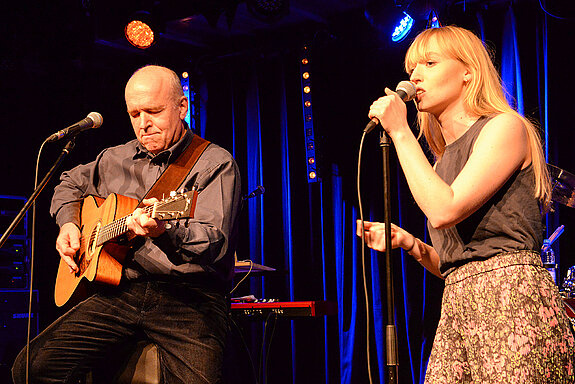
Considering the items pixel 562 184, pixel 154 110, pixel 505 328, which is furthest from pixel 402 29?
pixel 505 328

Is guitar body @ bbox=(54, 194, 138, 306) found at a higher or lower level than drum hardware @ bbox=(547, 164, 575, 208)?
lower

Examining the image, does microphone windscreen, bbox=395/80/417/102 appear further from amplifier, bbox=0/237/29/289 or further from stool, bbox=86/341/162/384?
amplifier, bbox=0/237/29/289

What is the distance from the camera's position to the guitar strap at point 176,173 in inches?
114

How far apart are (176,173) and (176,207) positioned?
0.57m

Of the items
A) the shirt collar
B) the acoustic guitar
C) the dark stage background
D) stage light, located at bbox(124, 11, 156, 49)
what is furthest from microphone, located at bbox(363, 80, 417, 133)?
stage light, located at bbox(124, 11, 156, 49)

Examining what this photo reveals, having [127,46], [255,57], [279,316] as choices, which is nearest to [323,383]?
[279,316]

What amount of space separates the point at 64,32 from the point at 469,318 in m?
6.01

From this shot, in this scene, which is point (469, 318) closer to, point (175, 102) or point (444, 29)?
point (444, 29)

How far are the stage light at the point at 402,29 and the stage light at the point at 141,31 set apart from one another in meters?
2.34

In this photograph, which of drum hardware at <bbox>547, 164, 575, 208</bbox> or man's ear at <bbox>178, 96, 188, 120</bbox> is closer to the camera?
man's ear at <bbox>178, 96, 188, 120</bbox>

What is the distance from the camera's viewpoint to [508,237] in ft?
6.07

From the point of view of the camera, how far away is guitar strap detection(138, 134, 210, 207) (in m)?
2.90

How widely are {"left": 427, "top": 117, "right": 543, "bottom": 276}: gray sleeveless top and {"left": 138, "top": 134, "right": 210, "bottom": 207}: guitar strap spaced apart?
1413mm

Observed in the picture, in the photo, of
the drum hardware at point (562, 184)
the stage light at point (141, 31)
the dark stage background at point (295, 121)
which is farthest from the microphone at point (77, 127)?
the drum hardware at point (562, 184)
